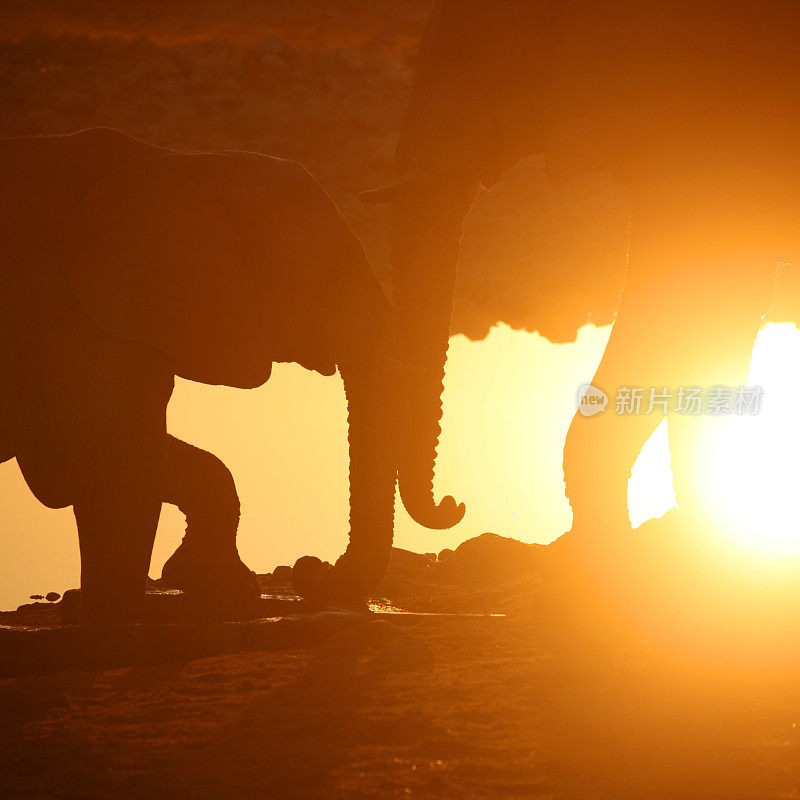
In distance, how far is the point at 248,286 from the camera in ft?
17.2

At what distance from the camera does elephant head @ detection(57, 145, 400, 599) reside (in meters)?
5.05

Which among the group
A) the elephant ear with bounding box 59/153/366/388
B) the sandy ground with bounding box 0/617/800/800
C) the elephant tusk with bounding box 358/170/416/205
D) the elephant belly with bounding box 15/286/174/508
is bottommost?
the sandy ground with bounding box 0/617/800/800

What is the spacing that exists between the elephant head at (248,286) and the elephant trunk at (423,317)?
93 millimetres

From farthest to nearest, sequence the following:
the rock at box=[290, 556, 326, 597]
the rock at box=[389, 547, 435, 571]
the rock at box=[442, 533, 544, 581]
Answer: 1. the rock at box=[389, 547, 435, 571]
2. the rock at box=[442, 533, 544, 581]
3. the rock at box=[290, 556, 326, 597]

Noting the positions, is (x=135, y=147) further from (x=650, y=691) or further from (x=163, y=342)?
(x=650, y=691)

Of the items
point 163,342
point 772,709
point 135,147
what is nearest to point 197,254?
point 163,342

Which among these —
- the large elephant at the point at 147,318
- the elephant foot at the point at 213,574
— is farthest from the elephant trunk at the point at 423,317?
the elephant foot at the point at 213,574

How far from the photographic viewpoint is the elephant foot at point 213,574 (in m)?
5.82

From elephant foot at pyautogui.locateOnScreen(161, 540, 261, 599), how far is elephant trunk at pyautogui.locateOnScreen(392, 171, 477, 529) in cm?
89

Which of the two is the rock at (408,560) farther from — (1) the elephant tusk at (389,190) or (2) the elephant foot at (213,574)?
(1) the elephant tusk at (389,190)

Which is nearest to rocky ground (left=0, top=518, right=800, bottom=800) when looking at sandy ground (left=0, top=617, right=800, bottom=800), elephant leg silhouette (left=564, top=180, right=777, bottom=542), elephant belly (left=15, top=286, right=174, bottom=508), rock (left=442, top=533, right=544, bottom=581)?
sandy ground (left=0, top=617, right=800, bottom=800)

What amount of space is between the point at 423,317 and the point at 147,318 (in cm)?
121

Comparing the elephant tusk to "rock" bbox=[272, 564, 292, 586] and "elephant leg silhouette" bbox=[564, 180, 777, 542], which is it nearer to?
"elephant leg silhouette" bbox=[564, 180, 777, 542]

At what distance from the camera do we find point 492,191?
1366 centimetres
